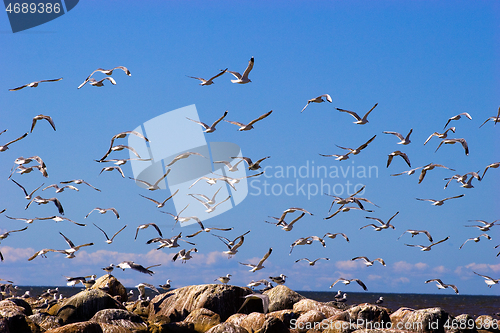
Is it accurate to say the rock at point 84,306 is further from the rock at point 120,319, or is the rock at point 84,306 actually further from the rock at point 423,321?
the rock at point 423,321

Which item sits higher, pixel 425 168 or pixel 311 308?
pixel 425 168

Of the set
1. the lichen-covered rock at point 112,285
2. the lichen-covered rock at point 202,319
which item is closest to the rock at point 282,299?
the lichen-covered rock at point 202,319

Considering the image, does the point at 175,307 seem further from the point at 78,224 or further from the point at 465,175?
the point at 465,175

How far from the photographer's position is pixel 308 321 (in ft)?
63.4

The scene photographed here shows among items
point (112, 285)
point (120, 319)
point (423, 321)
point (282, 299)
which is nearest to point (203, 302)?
point (120, 319)

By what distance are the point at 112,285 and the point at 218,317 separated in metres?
7.84

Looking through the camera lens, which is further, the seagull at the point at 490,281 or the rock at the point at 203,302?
the seagull at the point at 490,281

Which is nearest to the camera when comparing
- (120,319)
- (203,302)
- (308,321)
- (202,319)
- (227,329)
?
(227,329)

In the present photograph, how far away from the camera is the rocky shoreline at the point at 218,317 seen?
17.7 metres

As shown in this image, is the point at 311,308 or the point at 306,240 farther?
the point at 306,240

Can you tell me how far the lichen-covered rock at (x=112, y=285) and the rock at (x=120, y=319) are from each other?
6.18 meters

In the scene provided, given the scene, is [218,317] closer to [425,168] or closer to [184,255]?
[184,255]

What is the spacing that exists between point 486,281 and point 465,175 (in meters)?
7.19

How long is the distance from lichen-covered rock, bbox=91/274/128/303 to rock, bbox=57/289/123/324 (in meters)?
4.24
